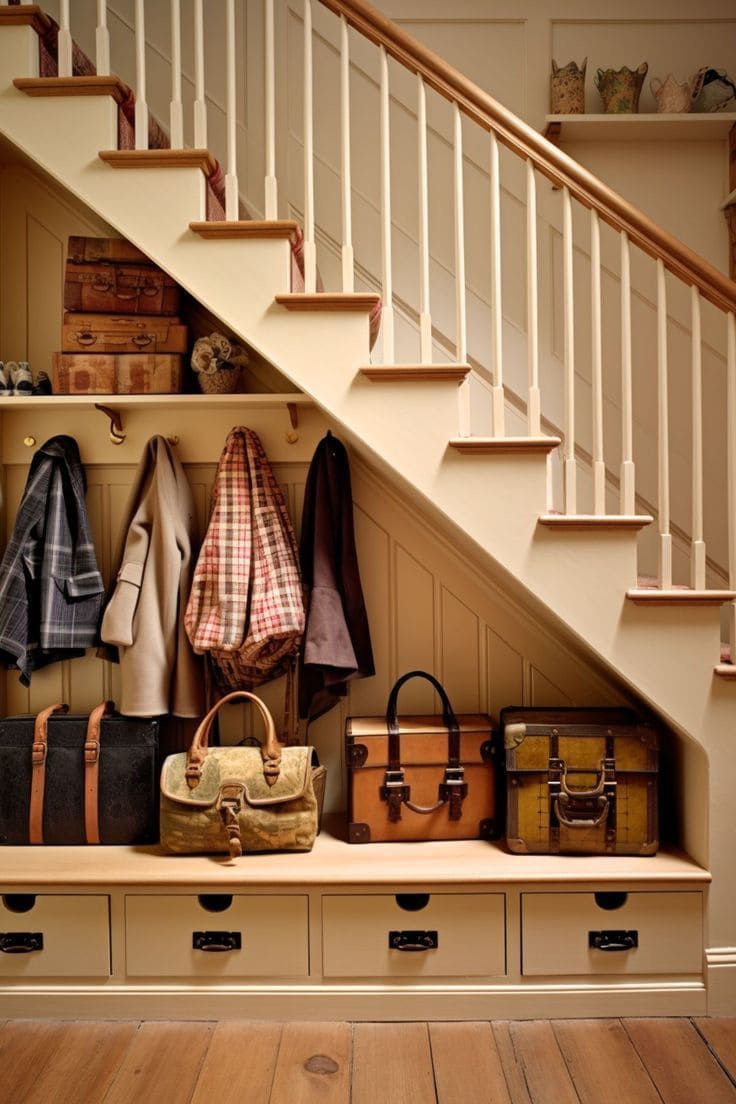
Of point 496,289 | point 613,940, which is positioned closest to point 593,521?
point 496,289

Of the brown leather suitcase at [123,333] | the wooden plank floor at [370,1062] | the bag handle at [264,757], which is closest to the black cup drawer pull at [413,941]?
the wooden plank floor at [370,1062]

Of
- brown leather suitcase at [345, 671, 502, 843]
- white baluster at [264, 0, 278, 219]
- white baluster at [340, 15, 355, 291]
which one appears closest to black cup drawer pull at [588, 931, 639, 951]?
brown leather suitcase at [345, 671, 502, 843]

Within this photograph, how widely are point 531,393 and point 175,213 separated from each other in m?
1.02

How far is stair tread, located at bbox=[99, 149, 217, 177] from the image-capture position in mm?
1976

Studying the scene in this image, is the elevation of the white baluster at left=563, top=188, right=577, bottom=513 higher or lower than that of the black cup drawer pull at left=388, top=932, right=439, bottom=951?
higher

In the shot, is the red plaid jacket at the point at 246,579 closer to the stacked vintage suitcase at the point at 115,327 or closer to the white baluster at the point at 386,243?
the stacked vintage suitcase at the point at 115,327

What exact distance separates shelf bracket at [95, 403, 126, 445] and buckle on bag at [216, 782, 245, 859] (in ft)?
3.72

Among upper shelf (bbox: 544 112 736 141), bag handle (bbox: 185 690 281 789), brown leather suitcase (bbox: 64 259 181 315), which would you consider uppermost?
upper shelf (bbox: 544 112 736 141)

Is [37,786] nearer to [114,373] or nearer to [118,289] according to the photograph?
[114,373]

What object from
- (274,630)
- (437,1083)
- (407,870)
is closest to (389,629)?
(274,630)

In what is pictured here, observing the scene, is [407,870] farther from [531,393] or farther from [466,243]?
[466,243]

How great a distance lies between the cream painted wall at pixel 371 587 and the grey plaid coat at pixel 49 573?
12 cm

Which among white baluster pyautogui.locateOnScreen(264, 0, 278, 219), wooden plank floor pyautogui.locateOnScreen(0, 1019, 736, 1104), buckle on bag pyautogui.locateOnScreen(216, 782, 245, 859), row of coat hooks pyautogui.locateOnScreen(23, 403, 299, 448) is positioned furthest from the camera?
row of coat hooks pyautogui.locateOnScreen(23, 403, 299, 448)

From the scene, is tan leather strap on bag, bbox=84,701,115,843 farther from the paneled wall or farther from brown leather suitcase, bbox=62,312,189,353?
brown leather suitcase, bbox=62,312,189,353
